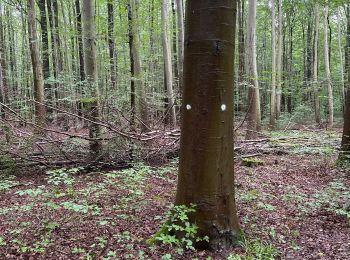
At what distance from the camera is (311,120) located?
25.1 m

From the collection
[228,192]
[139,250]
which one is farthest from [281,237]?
[139,250]

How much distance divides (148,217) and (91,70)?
495 centimetres

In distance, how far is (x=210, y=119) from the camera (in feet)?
12.1

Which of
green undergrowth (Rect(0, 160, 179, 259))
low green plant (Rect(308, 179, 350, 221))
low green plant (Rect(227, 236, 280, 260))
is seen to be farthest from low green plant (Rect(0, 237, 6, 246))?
low green plant (Rect(308, 179, 350, 221))

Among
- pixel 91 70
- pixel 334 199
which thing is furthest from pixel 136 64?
pixel 334 199

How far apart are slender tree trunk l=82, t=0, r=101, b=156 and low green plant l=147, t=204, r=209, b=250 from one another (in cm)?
444

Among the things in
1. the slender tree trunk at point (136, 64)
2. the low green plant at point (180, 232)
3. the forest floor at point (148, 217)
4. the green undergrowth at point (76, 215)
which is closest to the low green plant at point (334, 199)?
the forest floor at point (148, 217)

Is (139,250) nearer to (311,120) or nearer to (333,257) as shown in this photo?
(333,257)

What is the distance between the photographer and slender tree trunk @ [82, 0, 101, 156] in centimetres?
796

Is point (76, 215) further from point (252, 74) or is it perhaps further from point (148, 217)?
point (252, 74)

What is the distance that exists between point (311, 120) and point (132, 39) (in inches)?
772

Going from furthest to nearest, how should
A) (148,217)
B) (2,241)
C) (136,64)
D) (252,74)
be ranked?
(252,74) < (136,64) < (148,217) < (2,241)

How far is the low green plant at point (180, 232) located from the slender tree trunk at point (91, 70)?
4438mm

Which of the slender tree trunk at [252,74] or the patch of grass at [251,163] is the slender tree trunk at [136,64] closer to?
the patch of grass at [251,163]
